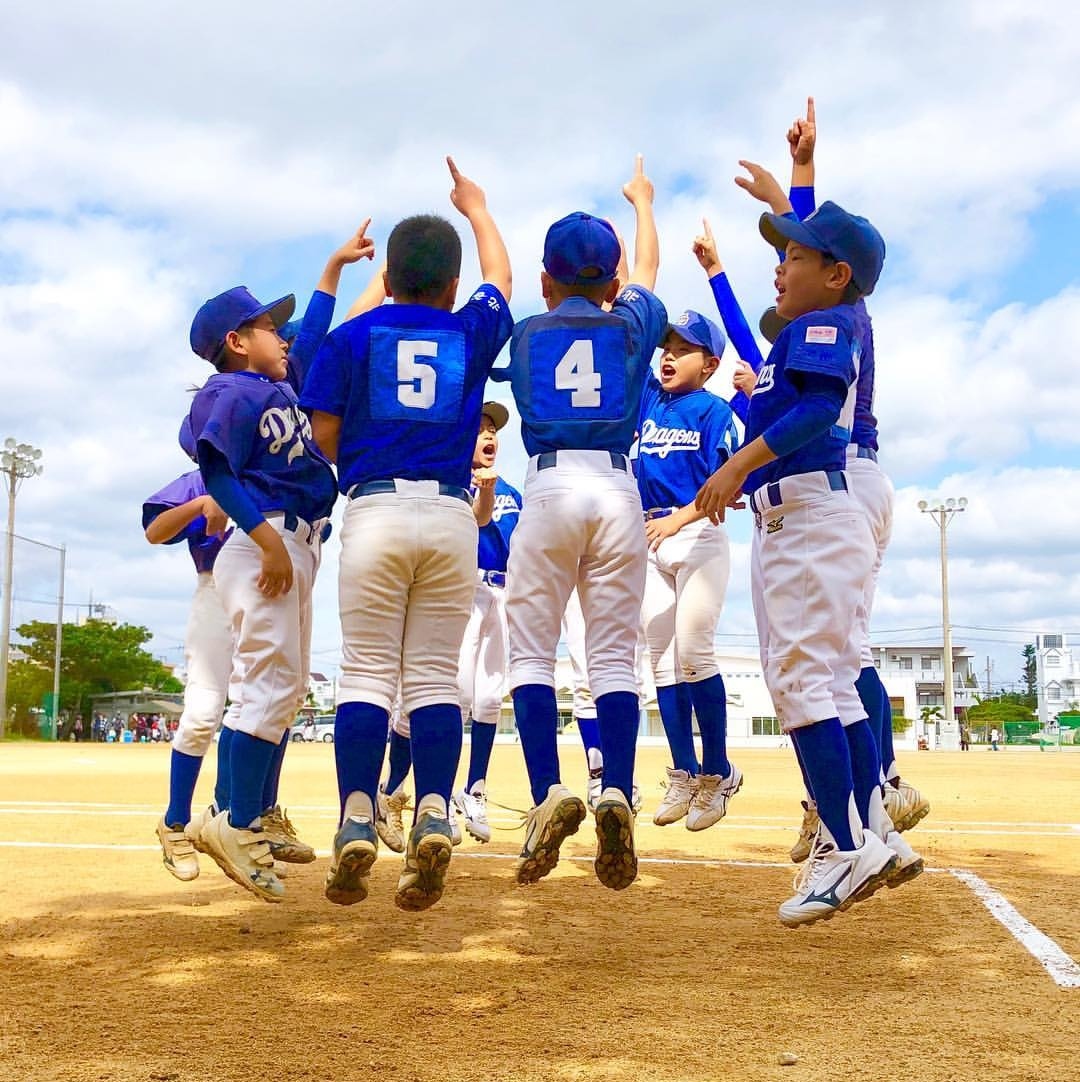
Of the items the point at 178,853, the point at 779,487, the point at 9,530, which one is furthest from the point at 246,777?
the point at 9,530

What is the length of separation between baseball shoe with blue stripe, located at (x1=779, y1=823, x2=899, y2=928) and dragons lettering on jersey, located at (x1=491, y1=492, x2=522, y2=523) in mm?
4344

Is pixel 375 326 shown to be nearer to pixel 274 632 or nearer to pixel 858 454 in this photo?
pixel 274 632

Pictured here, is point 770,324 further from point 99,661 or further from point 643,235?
point 99,661

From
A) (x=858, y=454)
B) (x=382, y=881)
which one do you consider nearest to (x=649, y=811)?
(x=382, y=881)

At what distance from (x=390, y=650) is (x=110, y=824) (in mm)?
5714

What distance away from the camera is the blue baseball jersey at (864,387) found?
4.76 m

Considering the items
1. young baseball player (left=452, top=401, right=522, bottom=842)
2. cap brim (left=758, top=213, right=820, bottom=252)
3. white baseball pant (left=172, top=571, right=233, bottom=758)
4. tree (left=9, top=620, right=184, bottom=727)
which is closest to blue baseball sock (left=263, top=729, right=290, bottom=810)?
white baseball pant (left=172, top=571, right=233, bottom=758)

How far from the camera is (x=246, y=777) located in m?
4.69

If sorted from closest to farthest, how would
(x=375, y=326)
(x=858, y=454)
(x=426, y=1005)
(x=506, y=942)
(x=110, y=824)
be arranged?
(x=426, y=1005)
(x=375, y=326)
(x=506, y=942)
(x=858, y=454)
(x=110, y=824)

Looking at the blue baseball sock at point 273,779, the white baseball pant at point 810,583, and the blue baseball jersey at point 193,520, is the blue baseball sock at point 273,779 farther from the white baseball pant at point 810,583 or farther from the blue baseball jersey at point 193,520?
the white baseball pant at point 810,583

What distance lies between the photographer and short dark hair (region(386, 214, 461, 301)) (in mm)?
4438

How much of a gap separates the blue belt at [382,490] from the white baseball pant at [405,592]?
17 mm

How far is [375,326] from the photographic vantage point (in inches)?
170

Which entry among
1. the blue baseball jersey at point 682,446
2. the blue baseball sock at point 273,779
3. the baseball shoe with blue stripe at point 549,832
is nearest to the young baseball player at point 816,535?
the baseball shoe with blue stripe at point 549,832
